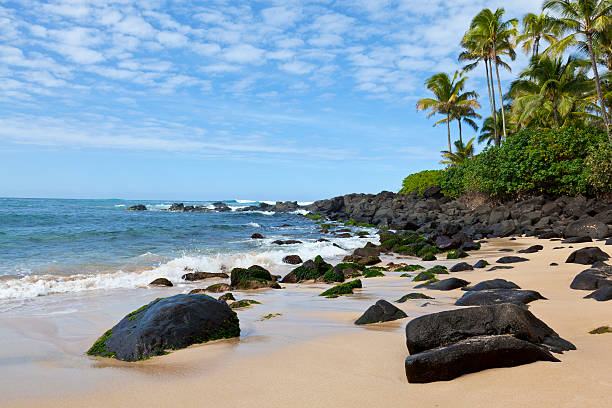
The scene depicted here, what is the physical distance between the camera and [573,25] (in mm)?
24094

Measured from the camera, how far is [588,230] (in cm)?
1330

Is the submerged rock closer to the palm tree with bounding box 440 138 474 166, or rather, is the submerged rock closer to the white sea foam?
the white sea foam

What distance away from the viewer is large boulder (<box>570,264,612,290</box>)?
5492mm

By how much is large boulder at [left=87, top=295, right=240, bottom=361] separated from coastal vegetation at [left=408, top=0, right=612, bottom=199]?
21.9m

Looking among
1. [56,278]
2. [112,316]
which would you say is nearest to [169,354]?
[112,316]

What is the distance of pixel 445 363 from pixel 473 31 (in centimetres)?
3608

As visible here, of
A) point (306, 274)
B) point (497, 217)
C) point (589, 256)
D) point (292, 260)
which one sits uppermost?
point (497, 217)

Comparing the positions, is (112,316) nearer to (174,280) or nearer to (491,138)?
(174,280)

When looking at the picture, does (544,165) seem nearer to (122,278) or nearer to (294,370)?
(122,278)

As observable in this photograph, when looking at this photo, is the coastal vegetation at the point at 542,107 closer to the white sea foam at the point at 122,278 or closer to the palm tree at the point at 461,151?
the palm tree at the point at 461,151

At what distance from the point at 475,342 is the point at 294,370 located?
4.34ft

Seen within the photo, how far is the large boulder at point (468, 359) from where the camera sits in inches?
97.5

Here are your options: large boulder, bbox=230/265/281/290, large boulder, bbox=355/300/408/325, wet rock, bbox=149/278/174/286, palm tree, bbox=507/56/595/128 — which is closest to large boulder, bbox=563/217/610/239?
large boulder, bbox=230/265/281/290

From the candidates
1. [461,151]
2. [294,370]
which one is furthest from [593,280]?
[461,151]
